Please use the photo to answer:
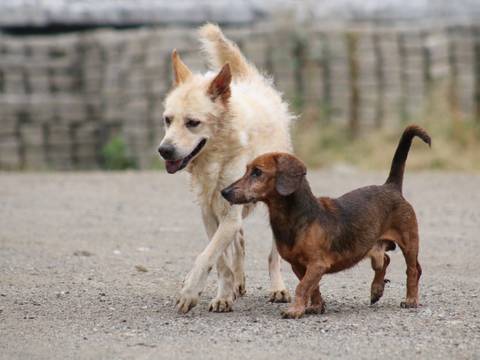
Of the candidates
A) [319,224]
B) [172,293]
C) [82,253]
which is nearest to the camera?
[319,224]

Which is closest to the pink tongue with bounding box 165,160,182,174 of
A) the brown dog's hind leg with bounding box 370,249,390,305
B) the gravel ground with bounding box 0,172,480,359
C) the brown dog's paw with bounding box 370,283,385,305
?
the gravel ground with bounding box 0,172,480,359

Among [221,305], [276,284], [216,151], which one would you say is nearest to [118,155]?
[276,284]

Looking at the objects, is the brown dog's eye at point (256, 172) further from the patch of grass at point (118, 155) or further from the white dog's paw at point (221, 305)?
the patch of grass at point (118, 155)

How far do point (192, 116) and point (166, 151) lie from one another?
351 mm

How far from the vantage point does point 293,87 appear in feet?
60.5

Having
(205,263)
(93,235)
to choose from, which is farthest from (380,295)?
(93,235)

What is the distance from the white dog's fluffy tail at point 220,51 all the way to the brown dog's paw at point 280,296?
2143 mm

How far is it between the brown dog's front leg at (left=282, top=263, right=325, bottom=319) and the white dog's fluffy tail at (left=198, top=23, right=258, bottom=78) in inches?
107

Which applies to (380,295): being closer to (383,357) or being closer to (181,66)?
(383,357)

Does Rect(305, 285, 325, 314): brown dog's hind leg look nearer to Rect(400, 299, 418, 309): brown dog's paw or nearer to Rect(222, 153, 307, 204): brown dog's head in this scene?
Rect(400, 299, 418, 309): brown dog's paw

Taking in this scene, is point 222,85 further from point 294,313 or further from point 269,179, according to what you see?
point 294,313

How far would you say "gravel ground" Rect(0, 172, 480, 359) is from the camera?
6258 millimetres

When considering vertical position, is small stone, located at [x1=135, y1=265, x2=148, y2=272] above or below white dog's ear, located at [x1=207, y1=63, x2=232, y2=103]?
below

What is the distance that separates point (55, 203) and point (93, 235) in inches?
104
